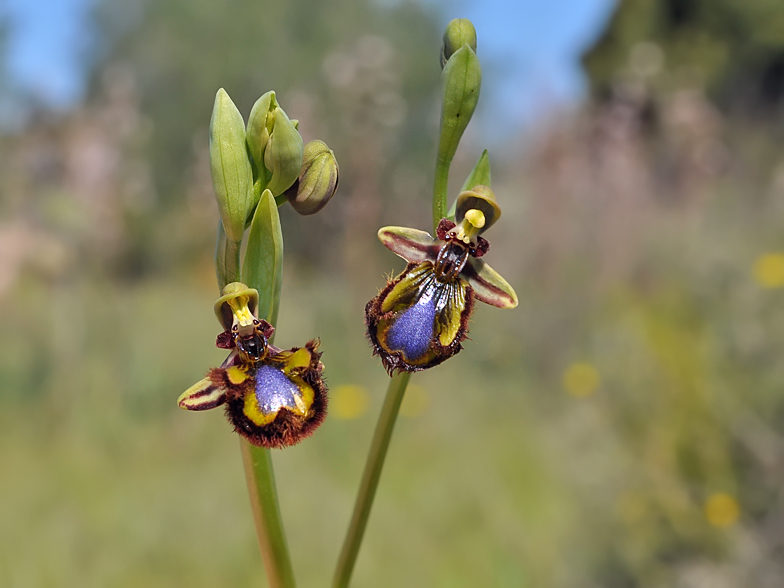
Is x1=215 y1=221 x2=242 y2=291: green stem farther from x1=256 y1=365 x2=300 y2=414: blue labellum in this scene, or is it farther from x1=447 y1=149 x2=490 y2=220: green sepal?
x1=447 y1=149 x2=490 y2=220: green sepal

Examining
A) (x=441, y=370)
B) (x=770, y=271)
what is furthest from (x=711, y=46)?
(x=770, y=271)

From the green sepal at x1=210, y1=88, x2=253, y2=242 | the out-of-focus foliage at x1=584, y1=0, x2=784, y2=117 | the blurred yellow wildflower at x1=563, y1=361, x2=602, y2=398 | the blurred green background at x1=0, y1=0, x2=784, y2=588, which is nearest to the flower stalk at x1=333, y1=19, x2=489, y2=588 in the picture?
the green sepal at x1=210, y1=88, x2=253, y2=242

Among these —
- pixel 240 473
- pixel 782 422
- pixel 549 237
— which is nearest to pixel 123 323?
pixel 240 473

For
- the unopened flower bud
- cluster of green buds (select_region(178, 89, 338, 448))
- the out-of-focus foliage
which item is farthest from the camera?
the out-of-focus foliage

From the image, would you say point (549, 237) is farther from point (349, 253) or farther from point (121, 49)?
point (121, 49)

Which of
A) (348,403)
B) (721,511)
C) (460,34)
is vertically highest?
(348,403)

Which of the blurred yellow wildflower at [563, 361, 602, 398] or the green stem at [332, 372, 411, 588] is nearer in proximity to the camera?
the green stem at [332, 372, 411, 588]

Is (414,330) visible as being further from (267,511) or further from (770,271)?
(770,271)

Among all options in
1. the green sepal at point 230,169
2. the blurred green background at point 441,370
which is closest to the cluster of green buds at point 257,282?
the green sepal at point 230,169

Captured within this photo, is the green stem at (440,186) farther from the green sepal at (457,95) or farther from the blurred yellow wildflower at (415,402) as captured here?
the blurred yellow wildflower at (415,402)
